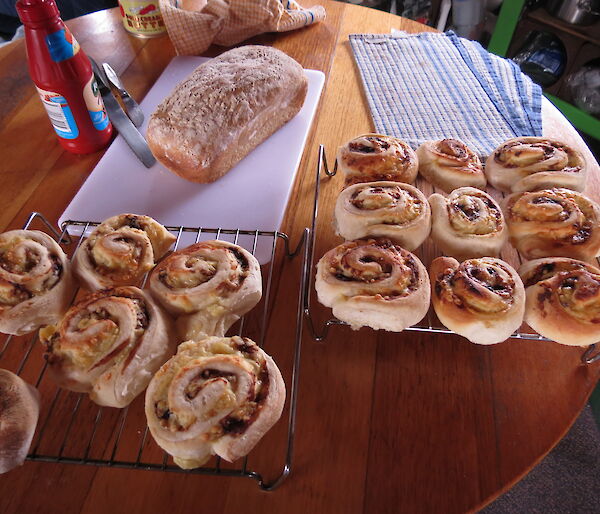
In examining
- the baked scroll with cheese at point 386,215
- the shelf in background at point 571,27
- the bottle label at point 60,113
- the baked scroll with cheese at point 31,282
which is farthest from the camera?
the shelf in background at point 571,27

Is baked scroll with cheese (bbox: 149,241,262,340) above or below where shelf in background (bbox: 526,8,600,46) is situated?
above

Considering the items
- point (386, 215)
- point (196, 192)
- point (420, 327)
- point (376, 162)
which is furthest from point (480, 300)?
point (196, 192)

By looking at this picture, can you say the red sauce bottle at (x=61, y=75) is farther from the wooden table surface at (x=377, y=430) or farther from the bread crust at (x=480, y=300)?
the bread crust at (x=480, y=300)

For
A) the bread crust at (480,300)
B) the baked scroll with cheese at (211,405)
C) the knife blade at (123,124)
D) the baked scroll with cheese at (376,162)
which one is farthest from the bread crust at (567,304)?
the knife blade at (123,124)

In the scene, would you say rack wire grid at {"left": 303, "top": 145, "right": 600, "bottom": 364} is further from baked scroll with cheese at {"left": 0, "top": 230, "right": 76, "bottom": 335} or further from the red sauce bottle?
the red sauce bottle

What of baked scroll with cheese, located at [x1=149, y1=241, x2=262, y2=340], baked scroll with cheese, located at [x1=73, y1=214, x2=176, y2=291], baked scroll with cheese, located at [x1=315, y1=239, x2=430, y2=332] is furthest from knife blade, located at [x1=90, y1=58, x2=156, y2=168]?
baked scroll with cheese, located at [x1=315, y1=239, x2=430, y2=332]

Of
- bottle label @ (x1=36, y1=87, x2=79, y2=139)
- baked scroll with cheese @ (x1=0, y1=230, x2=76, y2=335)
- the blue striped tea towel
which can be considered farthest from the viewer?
the blue striped tea towel
